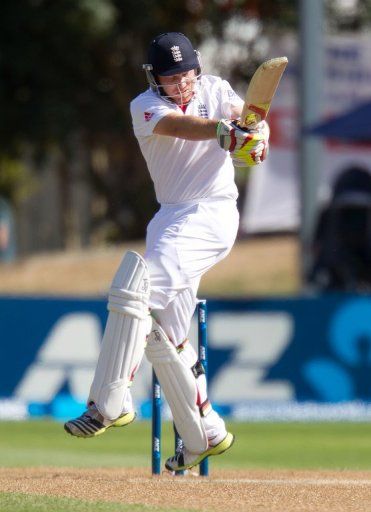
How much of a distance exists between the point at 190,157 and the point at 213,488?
4.92 ft

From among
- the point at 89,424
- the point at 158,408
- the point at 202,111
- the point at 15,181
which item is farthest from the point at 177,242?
the point at 15,181

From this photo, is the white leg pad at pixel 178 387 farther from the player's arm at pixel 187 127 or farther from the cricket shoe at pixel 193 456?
the player's arm at pixel 187 127

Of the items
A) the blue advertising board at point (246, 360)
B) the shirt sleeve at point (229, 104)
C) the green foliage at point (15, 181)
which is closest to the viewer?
the shirt sleeve at point (229, 104)

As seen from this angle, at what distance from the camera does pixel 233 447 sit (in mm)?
9750

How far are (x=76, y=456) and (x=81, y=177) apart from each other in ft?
59.1

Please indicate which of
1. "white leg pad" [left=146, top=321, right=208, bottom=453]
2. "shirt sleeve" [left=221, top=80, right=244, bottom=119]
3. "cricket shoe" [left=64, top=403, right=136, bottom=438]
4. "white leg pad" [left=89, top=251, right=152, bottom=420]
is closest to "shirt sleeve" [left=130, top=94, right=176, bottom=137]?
"shirt sleeve" [left=221, top=80, right=244, bottom=119]

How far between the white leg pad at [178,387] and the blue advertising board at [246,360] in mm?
5235

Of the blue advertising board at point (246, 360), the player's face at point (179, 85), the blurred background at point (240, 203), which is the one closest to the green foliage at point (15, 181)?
the blurred background at point (240, 203)

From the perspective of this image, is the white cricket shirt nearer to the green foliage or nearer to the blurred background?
the blurred background

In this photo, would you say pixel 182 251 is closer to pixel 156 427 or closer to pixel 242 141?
pixel 242 141

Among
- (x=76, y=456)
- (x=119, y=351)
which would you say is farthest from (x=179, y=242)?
(x=76, y=456)

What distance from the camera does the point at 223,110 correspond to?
657 centimetres

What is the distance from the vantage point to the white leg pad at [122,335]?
615cm

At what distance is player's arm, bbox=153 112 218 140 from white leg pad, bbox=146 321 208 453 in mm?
880
